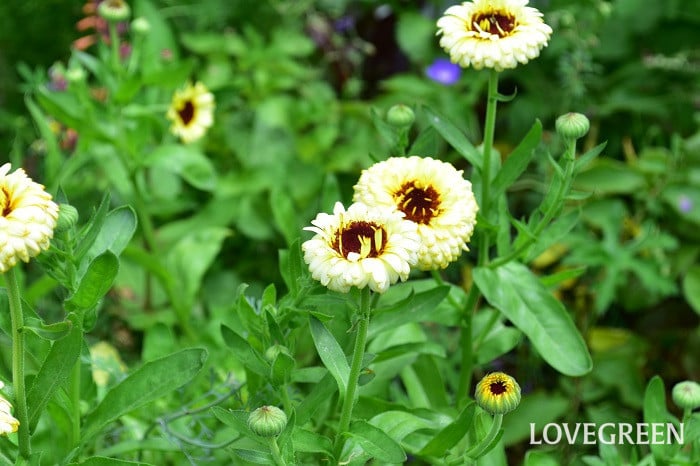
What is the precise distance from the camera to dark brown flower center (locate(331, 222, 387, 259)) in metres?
0.75

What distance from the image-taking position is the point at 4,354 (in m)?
1.47

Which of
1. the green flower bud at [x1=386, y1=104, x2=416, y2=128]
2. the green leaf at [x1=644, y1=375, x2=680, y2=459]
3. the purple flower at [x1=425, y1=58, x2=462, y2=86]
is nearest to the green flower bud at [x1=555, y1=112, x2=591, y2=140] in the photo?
the green flower bud at [x1=386, y1=104, x2=416, y2=128]

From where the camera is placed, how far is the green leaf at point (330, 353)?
83cm

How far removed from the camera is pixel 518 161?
1032 mm

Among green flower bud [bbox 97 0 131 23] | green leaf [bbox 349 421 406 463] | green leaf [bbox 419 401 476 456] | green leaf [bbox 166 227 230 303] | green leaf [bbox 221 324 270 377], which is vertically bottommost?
green leaf [bbox 166 227 230 303]

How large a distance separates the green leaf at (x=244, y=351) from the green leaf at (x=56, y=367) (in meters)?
0.15

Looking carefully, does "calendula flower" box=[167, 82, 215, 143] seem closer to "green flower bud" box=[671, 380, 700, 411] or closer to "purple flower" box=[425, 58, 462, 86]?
"purple flower" box=[425, 58, 462, 86]

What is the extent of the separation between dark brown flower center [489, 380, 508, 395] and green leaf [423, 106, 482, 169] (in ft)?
0.98

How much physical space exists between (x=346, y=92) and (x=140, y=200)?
727 millimetres

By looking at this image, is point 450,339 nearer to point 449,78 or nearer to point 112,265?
point 449,78

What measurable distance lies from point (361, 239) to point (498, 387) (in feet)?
0.61

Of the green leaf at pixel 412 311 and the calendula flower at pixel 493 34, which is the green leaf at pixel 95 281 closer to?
the green leaf at pixel 412 311

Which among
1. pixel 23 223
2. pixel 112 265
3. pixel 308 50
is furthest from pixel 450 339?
pixel 23 223

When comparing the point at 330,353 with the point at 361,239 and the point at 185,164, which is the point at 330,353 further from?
the point at 185,164
